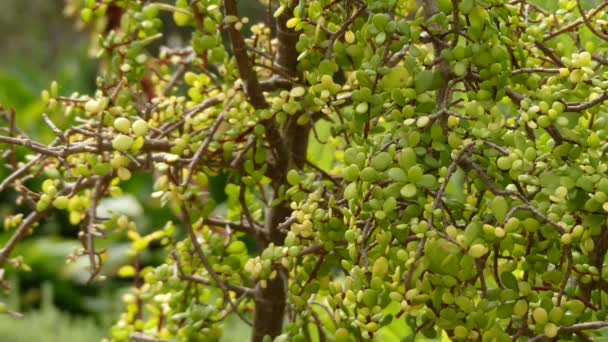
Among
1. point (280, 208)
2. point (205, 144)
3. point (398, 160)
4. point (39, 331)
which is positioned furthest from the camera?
point (39, 331)

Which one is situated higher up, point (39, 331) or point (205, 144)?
point (205, 144)

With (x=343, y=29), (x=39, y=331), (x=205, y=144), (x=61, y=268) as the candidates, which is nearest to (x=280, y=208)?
(x=205, y=144)

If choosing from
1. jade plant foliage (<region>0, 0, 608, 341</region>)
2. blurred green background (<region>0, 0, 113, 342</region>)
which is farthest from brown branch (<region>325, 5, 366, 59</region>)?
blurred green background (<region>0, 0, 113, 342</region>)

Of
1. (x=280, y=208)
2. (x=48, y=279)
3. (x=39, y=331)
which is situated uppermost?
(x=280, y=208)

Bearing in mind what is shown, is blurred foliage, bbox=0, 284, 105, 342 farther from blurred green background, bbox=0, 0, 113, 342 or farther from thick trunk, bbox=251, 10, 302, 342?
thick trunk, bbox=251, 10, 302, 342

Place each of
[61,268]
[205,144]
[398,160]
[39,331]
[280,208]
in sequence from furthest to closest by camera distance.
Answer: [61,268], [39,331], [280,208], [205,144], [398,160]

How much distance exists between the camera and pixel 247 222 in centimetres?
120

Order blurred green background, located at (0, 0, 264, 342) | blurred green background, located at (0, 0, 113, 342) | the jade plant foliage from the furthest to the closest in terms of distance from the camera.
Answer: blurred green background, located at (0, 0, 264, 342) → blurred green background, located at (0, 0, 113, 342) → the jade plant foliage

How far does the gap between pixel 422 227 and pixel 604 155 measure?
0.20 meters

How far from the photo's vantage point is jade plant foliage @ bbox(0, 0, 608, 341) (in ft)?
2.53

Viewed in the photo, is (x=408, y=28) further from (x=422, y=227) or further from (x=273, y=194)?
(x=273, y=194)

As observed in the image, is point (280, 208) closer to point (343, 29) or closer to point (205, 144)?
point (205, 144)

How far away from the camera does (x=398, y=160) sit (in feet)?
2.52

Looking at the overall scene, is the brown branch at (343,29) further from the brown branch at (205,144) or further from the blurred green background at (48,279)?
the blurred green background at (48,279)
